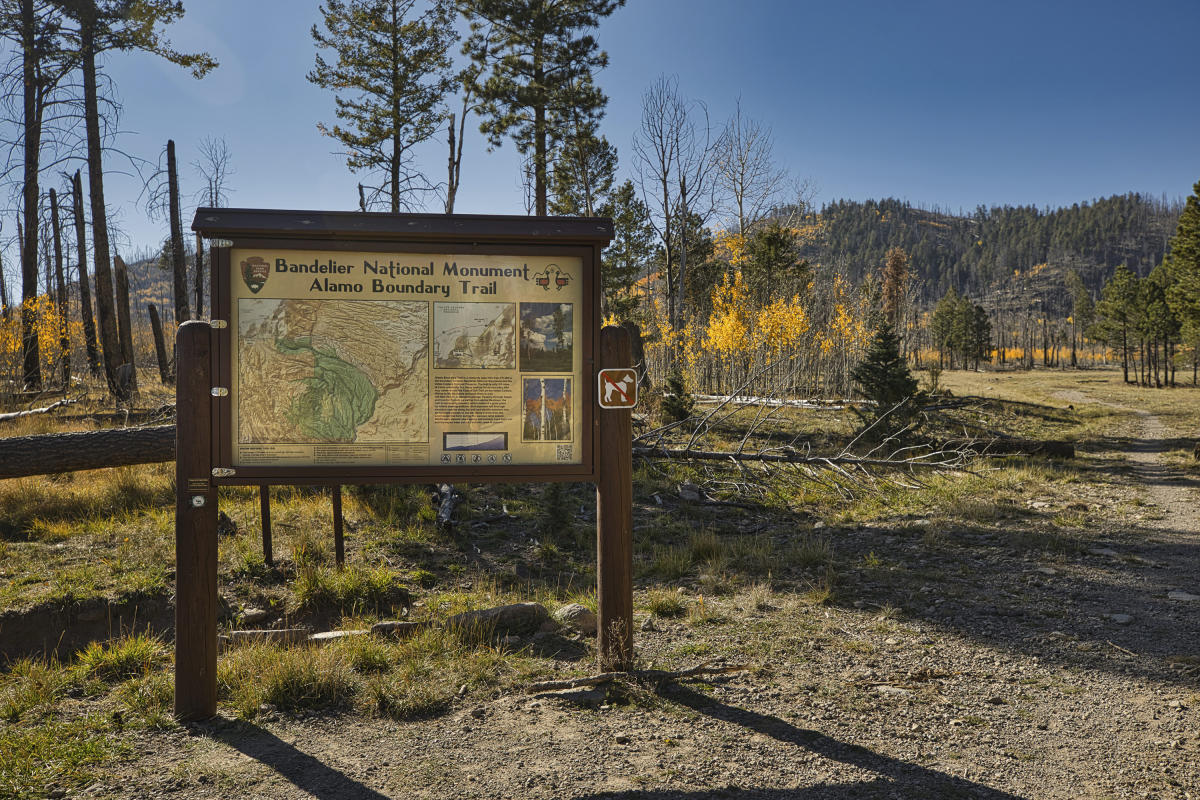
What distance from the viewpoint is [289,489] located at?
30.2ft

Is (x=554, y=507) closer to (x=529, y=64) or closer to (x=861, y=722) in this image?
(x=861, y=722)

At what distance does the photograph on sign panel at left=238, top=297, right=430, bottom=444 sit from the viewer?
373 cm

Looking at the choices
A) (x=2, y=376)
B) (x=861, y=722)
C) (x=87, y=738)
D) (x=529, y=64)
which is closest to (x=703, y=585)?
(x=861, y=722)

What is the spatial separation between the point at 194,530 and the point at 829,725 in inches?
137

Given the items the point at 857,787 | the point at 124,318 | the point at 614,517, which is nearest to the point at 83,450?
the point at 614,517

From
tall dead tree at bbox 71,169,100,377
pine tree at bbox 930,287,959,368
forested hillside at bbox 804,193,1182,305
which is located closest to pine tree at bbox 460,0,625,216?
tall dead tree at bbox 71,169,100,377

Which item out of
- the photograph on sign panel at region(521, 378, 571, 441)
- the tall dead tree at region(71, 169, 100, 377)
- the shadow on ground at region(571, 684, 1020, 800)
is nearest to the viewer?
the shadow on ground at region(571, 684, 1020, 800)

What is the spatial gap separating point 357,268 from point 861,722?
3595 millimetres

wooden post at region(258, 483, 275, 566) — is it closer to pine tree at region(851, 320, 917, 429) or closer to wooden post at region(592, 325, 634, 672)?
wooden post at region(592, 325, 634, 672)

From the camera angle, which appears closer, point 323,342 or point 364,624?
point 323,342

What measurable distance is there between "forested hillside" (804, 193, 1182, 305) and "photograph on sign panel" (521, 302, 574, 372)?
150322 millimetres

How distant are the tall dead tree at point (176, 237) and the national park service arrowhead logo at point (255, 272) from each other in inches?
816

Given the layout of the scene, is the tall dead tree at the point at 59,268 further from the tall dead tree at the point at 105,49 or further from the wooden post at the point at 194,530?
the wooden post at the point at 194,530

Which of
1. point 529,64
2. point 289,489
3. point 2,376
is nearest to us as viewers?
point 289,489
